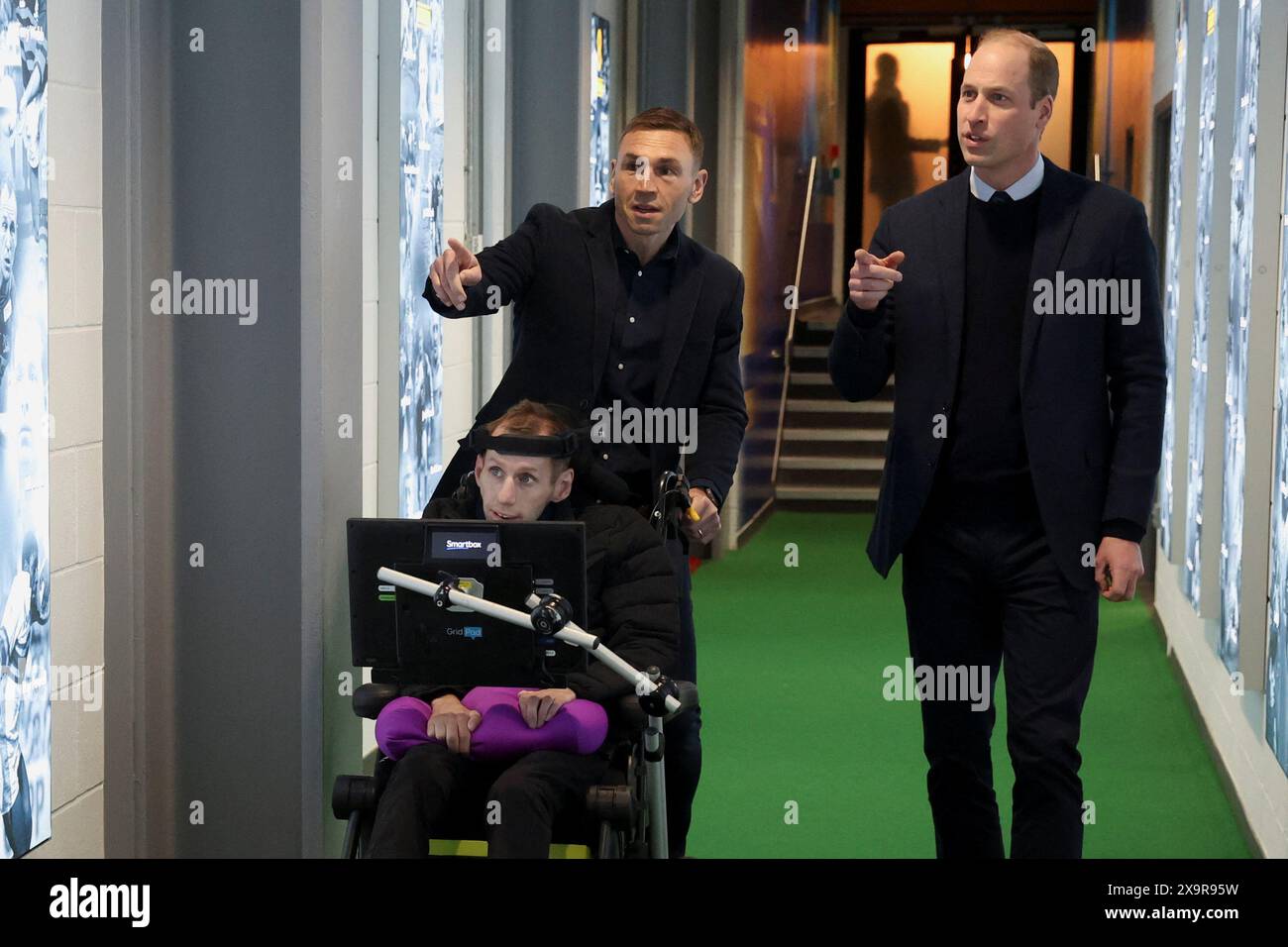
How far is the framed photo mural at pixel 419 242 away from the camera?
5.33 m

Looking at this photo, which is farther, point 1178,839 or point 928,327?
point 1178,839

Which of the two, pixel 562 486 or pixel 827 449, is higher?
pixel 562 486

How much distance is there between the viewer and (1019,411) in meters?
3.25

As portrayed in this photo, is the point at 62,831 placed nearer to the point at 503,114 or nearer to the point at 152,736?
the point at 152,736

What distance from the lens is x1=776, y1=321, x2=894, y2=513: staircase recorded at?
11930 millimetres

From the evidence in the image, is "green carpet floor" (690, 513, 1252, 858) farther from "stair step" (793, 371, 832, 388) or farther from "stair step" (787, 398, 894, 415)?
"stair step" (793, 371, 832, 388)

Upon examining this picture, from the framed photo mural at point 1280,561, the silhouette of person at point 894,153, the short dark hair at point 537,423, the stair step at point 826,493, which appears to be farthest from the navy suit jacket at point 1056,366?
the silhouette of person at point 894,153

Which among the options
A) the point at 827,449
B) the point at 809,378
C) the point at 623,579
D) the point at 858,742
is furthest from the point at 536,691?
the point at 809,378

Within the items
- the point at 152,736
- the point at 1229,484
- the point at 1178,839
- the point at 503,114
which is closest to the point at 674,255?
the point at 152,736

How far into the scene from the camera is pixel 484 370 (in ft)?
21.7

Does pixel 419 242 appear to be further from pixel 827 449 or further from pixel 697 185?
pixel 827 449

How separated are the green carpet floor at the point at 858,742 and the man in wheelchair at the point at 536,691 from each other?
1.60 metres

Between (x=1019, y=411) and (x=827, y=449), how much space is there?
30.4ft
